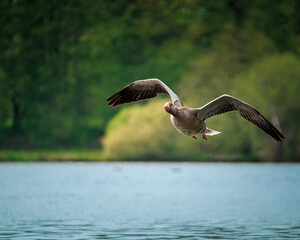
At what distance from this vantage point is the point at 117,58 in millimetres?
72688

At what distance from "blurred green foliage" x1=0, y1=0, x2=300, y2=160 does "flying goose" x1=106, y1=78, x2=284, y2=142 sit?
129 feet

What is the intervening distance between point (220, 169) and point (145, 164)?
619cm

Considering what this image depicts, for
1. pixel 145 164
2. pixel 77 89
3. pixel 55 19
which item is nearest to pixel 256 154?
pixel 145 164

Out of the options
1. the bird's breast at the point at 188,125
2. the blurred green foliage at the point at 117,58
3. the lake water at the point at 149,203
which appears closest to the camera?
→ the bird's breast at the point at 188,125

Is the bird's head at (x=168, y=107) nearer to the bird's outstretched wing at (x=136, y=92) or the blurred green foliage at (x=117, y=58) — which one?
the bird's outstretched wing at (x=136, y=92)

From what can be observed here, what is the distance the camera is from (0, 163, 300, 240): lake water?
802 inches

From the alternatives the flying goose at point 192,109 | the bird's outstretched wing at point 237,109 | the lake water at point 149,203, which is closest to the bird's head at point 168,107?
the flying goose at point 192,109

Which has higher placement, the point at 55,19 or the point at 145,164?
the point at 55,19

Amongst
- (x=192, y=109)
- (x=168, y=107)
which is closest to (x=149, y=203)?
(x=192, y=109)

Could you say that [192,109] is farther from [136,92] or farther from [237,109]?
[136,92]

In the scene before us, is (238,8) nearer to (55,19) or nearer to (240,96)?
(55,19)

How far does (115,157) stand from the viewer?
56.3m

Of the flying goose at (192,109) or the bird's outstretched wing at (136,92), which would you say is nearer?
the flying goose at (192,109)

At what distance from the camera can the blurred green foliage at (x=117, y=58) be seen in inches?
2275
